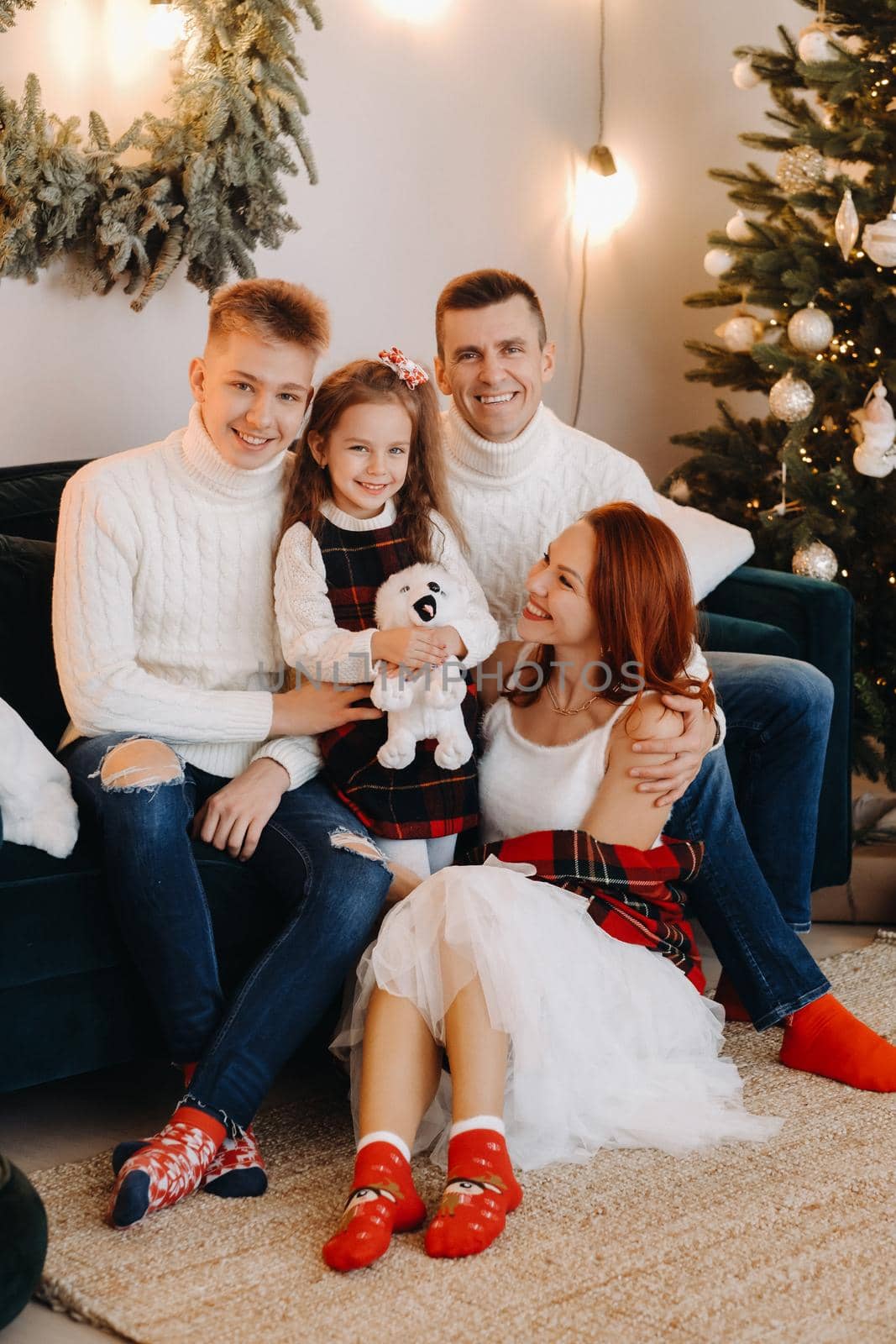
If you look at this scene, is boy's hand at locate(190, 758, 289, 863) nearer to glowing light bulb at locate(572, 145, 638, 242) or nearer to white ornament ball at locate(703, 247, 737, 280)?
white ornament ball at locate(703, 247, 737, 280)

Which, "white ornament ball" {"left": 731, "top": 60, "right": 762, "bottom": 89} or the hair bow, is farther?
"white ornament ball" {"left": 731, "top": 60, "right": 762, "bottom": 89}

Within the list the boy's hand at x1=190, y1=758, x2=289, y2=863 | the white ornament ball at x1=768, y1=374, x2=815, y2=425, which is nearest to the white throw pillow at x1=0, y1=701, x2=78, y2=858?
the boy's hand at x1=190, y1=758, x2=289, y2=863

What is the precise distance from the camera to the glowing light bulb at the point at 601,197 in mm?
3635

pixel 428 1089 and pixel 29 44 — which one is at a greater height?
pixel 29 44

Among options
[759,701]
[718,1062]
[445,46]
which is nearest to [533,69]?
[445,46]

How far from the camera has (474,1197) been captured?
4.85 feet

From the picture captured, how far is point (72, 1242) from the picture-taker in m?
1.50

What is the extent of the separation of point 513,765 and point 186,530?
0.58 m

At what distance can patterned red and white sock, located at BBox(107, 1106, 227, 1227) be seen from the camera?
150 cm

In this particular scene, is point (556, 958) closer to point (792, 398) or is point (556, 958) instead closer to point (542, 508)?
point (542, 508)

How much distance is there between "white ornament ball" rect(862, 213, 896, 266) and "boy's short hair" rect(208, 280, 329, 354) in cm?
130

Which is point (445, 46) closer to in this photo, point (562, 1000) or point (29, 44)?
point (29, 44)

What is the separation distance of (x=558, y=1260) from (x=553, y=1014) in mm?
311

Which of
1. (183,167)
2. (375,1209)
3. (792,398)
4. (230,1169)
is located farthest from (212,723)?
(792,398)
